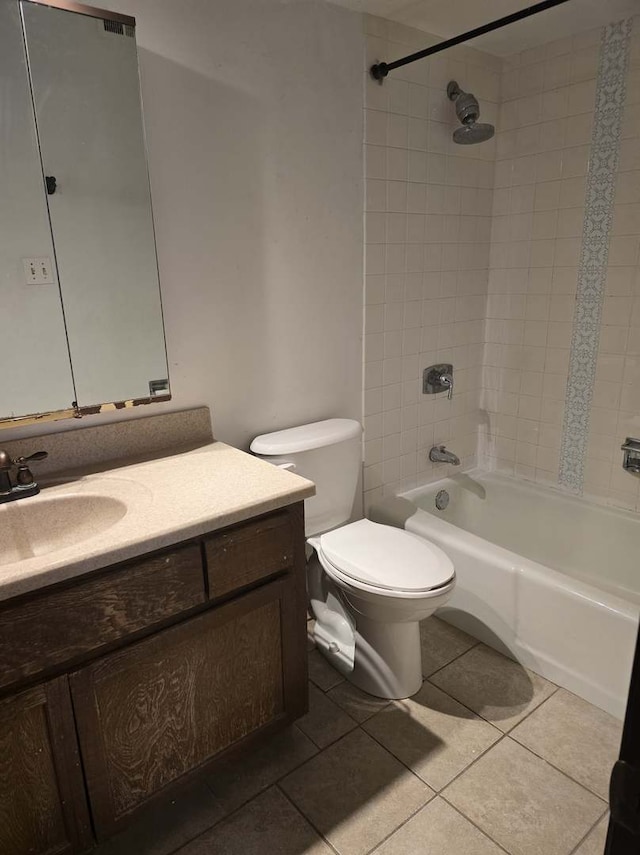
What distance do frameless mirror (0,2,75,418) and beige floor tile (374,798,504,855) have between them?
1.41 metres

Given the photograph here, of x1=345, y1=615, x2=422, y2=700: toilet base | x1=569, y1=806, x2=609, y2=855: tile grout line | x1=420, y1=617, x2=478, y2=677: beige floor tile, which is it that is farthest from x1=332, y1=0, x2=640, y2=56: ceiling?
x1=569, y1=806, x2=609, y2=855: tile grout line

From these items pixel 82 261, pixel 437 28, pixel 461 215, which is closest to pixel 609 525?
pixel 461 215

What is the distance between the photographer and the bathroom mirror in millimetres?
1398

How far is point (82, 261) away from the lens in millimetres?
1534

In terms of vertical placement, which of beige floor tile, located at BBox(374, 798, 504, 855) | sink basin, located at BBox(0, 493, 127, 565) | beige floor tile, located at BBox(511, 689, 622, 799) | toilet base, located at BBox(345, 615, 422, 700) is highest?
sink basin, located at BBox(0, 493, 127, 565)

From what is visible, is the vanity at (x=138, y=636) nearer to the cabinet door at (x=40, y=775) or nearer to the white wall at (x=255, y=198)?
the cabinet door at (x=40, y=775)

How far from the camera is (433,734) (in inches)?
67.6

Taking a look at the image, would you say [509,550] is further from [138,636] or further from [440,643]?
[138,636]

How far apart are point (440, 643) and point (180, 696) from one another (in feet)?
3.70

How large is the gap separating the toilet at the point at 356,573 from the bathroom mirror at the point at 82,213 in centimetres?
56

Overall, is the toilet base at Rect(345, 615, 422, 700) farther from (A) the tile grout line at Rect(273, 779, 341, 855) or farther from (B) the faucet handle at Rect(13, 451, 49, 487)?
(B) the faucet handle at Rect(13, 451, 49, 487)

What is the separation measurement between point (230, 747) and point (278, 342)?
124cm

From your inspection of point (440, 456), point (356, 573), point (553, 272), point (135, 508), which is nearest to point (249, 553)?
point (135, 508)

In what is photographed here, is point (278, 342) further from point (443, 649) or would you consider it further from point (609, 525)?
point (609, 525)
